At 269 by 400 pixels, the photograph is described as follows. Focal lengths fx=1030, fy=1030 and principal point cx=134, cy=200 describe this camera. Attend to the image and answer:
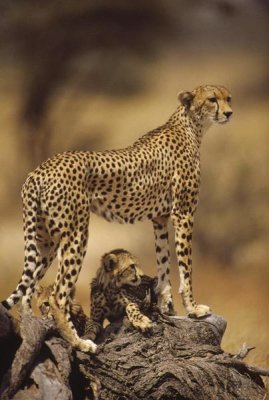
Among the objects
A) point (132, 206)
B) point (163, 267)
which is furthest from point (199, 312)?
point (132, 206)

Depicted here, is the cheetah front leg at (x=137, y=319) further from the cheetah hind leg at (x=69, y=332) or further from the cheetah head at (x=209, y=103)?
the cheetah head at (x=209, y=103)

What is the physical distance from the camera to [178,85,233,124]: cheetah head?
23.2 ft

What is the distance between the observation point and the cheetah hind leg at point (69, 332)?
5969mm

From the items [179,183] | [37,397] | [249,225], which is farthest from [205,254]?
[37,397]

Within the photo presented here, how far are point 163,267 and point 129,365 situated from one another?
956 millimetres

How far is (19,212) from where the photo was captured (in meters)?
9.09

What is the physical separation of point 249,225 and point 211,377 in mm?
3220

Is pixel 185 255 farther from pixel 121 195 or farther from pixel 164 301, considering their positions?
pixel 121 195

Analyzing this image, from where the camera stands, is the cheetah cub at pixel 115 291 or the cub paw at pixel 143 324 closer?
the cub paw at pixel 143 324

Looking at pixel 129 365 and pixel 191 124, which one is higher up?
pixel 191 124

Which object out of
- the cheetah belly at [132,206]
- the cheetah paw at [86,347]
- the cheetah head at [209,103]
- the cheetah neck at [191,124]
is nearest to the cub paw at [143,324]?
the cheetah paw at [86,347]

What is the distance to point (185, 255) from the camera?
687 centimetres

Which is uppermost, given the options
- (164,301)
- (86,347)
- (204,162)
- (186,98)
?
(204,162)

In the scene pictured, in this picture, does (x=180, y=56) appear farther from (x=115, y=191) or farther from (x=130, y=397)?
(x=130, y=397)
